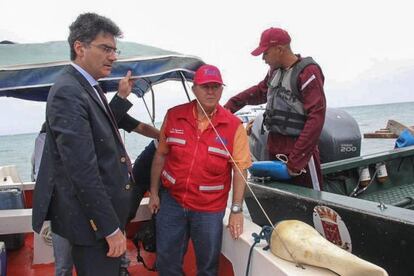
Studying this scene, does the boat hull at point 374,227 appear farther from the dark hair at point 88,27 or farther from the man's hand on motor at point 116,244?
the dark hair at point 88,27

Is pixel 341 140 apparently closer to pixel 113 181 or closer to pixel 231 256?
pixel 231 256

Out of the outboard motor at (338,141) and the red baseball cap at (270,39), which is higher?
the red baseball cap at (270,39)

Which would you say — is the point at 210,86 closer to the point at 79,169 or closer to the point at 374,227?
the point at 79,169

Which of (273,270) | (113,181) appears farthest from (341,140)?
(113,181)

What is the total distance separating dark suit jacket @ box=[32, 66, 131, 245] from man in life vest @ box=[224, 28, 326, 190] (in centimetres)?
151

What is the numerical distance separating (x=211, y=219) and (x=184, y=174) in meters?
0.32

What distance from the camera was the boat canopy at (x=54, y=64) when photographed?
A: 2455 millimetres

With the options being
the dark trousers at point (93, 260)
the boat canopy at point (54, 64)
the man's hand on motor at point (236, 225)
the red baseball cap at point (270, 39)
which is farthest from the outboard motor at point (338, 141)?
the dark trousers at point (93, 260)

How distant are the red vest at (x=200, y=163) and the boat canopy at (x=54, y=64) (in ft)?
1.40

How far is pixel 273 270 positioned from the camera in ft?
6.34

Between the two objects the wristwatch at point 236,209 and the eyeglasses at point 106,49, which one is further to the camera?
the wristwatch at point 236,209

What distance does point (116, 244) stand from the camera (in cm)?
183

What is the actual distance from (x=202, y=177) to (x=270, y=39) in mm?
1254

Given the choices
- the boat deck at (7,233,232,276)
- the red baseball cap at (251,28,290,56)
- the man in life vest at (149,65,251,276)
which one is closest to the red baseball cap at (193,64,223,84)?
the man in life vest at (149,65,251,276)
